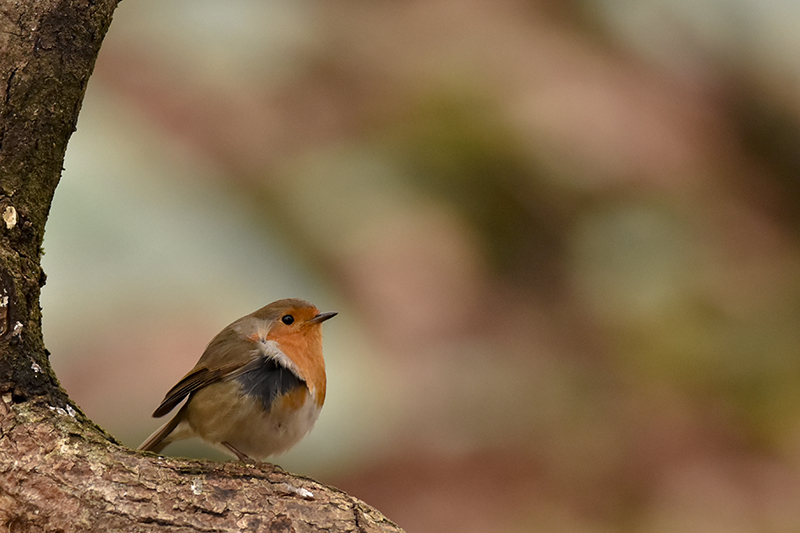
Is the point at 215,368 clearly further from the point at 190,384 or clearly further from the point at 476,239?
the point at 476,239

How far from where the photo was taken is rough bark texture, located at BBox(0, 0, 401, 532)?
1945mm

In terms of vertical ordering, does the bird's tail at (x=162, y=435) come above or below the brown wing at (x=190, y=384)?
below

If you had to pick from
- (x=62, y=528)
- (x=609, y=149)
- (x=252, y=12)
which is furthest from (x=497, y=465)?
(x=62, y=528)

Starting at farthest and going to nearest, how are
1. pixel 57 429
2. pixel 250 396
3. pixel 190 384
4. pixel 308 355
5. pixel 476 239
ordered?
1. pixel 476 239
2. pixel 308 355
3. pixel 190 384
4. pixel 250 396
5. pixel 57 429

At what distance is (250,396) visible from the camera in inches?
119

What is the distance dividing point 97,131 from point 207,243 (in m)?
1.40

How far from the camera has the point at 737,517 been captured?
710 cm

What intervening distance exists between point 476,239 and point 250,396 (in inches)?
215

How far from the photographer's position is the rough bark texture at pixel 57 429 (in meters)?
1.95

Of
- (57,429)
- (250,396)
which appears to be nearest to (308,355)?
(250,396)

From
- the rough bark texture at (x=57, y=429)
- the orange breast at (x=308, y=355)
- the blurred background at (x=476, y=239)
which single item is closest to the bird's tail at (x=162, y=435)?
the orange breast at (x=308, y=355)

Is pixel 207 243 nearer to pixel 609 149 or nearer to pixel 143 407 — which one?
pixel 143 407

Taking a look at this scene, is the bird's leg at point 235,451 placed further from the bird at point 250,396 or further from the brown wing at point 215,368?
the brown wing at point 215,368

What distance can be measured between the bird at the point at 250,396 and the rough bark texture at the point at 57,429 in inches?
33.9
